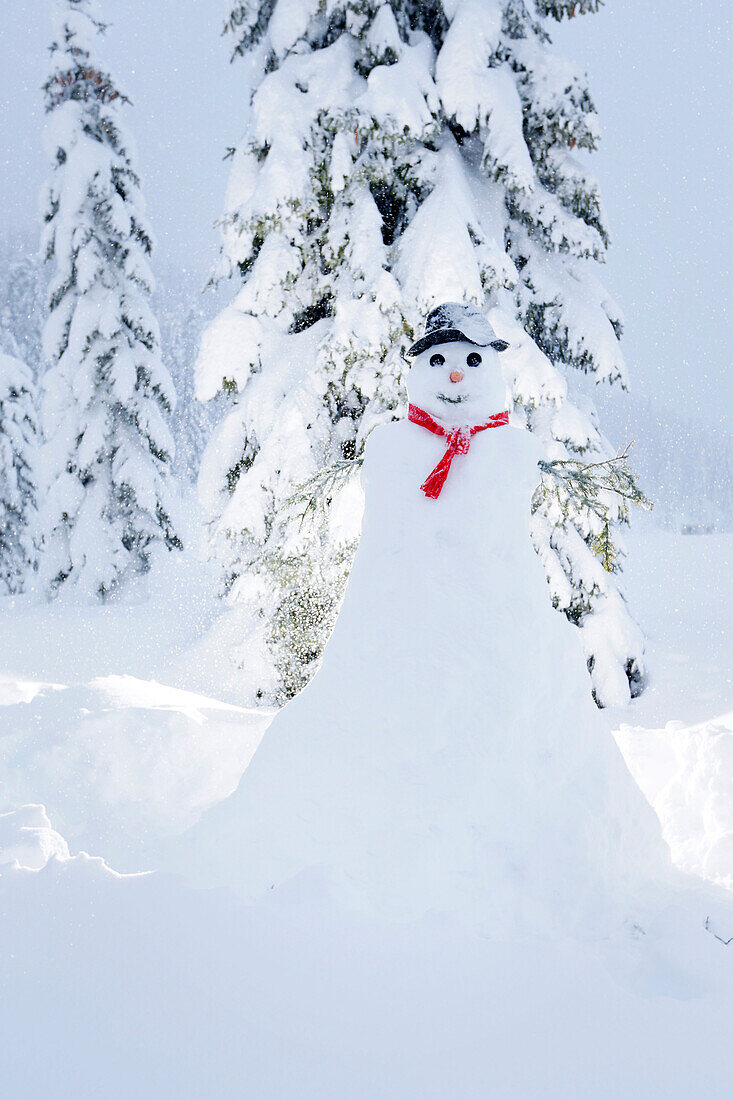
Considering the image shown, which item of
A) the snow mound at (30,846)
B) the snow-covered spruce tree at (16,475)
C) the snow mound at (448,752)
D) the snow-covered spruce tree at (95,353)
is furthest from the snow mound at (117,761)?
the snow-covered spruce tree at (16,475)

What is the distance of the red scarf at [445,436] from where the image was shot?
10.1ft

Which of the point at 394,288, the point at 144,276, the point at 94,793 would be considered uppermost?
the point at 144,276

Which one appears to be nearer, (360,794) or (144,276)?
(360,794)

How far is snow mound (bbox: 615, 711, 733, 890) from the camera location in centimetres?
386

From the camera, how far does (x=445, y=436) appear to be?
3.23m

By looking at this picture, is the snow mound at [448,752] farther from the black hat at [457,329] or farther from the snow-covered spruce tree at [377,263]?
the snow-covered spruce tree at [377,263]

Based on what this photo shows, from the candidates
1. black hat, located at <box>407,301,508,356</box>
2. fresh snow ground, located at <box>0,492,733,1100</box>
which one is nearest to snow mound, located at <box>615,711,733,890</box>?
fresh snow ground, located at <box>0,492,733,1100</box>

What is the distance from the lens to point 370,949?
215cm

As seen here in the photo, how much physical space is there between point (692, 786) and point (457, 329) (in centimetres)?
329

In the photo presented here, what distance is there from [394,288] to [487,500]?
350 cm

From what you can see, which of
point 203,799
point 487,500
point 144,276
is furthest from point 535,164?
point 144,276

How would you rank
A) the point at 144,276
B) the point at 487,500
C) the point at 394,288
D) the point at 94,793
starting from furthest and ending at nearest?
the point at 144,276
the point at 394,288
the point at 94,793
the point at 487,500

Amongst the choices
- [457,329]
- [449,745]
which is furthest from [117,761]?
Answer: [457,329]

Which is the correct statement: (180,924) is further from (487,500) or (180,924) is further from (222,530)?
(222,530)
